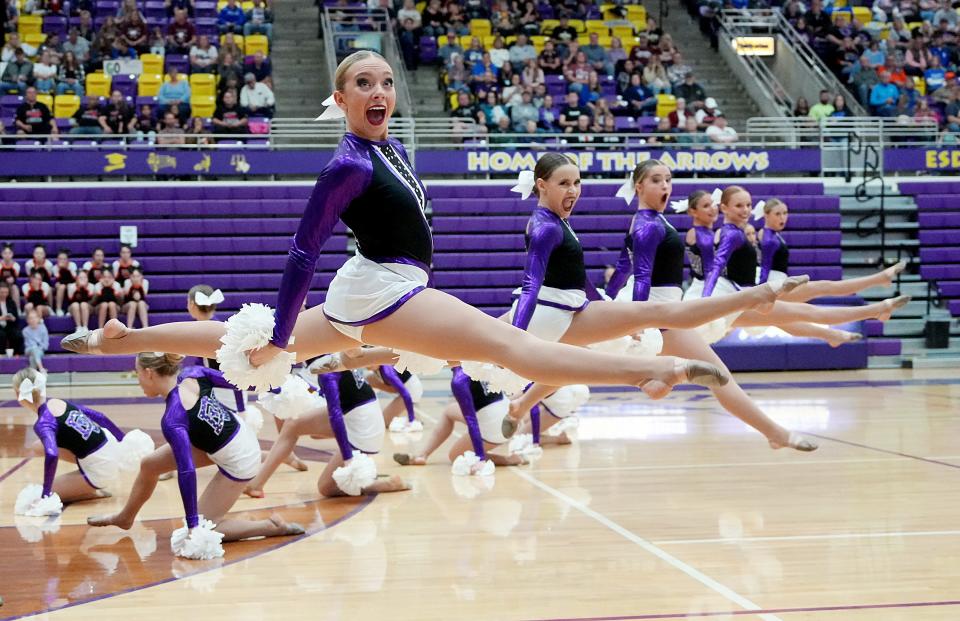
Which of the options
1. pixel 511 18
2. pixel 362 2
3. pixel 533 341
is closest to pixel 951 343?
pixel 511 18

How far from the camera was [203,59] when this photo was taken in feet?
48.4

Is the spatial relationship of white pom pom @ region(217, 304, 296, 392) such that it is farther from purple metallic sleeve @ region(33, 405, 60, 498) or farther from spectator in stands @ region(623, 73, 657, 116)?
spectator in stands @ region(623, 73, 657, 116)

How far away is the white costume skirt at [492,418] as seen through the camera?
20.1ft

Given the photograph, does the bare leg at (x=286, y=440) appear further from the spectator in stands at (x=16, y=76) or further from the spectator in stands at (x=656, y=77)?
the spectator in stands at (x=656, y=77)

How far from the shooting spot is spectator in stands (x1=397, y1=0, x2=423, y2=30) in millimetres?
15938

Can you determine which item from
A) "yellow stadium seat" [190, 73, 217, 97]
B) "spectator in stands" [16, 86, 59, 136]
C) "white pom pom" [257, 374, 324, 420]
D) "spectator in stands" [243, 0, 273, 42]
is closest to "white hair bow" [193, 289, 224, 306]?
"white pom pom" [257, 374, 324, 420]

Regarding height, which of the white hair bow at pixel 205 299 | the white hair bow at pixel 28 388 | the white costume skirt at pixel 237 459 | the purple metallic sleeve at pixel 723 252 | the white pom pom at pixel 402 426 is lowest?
the white pom pom at pixel 402 426

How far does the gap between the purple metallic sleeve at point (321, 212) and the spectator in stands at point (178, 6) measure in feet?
44.6

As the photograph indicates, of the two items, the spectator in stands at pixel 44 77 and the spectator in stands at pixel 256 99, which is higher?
the spectator in stands at pixel 44 77

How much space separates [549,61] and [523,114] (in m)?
1.65

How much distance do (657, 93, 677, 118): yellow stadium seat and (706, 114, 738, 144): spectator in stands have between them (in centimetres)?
88

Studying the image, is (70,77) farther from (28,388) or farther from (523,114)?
(28,388)

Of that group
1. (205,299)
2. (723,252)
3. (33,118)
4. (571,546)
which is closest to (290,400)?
(205,299)

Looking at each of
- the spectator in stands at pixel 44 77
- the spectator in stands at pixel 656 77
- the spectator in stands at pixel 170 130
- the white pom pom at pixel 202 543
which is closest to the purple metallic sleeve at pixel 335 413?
the white pom pom at pixel 202 543
